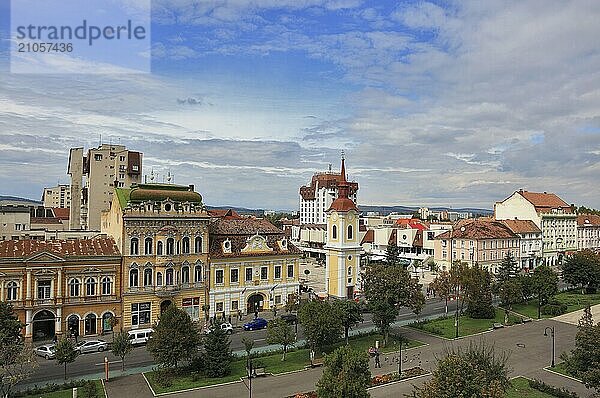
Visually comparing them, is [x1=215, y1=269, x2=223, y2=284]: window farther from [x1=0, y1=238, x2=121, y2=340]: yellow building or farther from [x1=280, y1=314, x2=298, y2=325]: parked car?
[x1=0, y1=238, x2=121, y2=340]: yellow building

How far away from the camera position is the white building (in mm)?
94875

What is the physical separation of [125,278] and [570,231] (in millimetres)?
87679

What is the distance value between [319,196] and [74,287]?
119 m

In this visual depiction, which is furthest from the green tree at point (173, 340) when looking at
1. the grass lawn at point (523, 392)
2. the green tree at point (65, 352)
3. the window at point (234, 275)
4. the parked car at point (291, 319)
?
the grass lawn at point (523, 392)

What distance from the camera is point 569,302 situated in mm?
57312

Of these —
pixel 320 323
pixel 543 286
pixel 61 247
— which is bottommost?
pixel 320 323

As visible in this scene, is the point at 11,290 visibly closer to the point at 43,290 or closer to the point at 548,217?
the point at 43,290

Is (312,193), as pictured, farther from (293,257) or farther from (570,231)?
(293,257)

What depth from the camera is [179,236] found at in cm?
4856

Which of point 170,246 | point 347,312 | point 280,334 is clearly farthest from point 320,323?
point 170,246

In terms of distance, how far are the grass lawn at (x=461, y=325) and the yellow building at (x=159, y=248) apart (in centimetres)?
2127

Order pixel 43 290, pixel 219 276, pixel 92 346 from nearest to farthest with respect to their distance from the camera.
Result: pixel 92 346
pixel 43 290
pixel 219 276

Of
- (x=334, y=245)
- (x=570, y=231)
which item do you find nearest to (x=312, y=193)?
(x=570, y=231)

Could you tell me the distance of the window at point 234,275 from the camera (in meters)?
52.2
